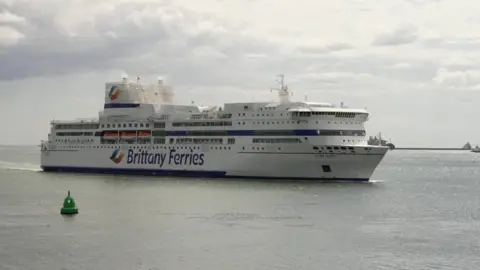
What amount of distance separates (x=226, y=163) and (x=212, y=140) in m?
2.50

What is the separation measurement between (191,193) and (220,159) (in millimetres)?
11032

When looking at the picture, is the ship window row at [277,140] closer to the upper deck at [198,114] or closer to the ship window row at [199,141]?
the upper deck at [198,114]

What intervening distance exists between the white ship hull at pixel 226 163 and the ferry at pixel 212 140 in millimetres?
73

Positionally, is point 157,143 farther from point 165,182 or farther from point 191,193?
point 191,193

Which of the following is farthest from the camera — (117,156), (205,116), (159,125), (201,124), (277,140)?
(117,156)

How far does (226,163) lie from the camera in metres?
60.5

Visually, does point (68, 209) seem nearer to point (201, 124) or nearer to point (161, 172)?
point (201, 124)

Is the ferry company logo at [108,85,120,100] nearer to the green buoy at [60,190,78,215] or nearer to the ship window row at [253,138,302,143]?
the ship window row at [253,138,302,143]

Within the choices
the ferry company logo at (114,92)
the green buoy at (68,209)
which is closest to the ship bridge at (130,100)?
the ferry company logo at (114,92)

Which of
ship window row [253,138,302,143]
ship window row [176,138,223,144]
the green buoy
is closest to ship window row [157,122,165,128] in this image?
ship window row [176,138,223,144]

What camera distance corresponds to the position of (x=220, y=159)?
61.0m

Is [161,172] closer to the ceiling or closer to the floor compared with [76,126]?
closer to the floor

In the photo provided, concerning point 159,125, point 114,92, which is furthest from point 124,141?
point 114,92

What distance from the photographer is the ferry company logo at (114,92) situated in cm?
7126
